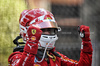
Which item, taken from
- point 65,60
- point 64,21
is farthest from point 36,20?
point 64,21

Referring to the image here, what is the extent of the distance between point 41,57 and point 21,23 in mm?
403

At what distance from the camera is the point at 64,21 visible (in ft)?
12.0

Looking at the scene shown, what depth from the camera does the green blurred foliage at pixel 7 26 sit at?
293 cm

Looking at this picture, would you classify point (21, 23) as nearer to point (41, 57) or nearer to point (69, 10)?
point (41, 57)

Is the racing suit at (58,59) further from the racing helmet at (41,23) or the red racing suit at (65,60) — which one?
the racing helmet at (41,23)

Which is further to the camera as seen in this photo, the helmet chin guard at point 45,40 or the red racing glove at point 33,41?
the helmet chin guard at point 45,40

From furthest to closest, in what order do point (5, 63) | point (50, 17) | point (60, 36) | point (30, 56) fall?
point (60, 36) < point (5, 63) < point (50, 17) < point (30, 56)

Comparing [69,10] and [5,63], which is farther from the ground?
[69,10]

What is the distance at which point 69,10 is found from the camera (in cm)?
375

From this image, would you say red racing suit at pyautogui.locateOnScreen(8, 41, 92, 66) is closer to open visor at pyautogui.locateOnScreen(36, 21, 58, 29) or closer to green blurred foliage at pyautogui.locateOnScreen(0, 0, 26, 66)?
open visor at pyautogui.locateOnScreen(36, 21, 58, 29)

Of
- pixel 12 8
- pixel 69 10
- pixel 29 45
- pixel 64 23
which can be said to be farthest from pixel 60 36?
pixel 29 45

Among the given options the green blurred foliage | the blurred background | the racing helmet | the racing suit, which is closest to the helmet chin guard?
the racing helmet

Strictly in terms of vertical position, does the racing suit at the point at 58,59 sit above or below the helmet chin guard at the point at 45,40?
below

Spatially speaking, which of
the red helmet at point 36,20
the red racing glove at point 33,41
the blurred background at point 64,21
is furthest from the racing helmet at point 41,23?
the blurred background at point 64,21
